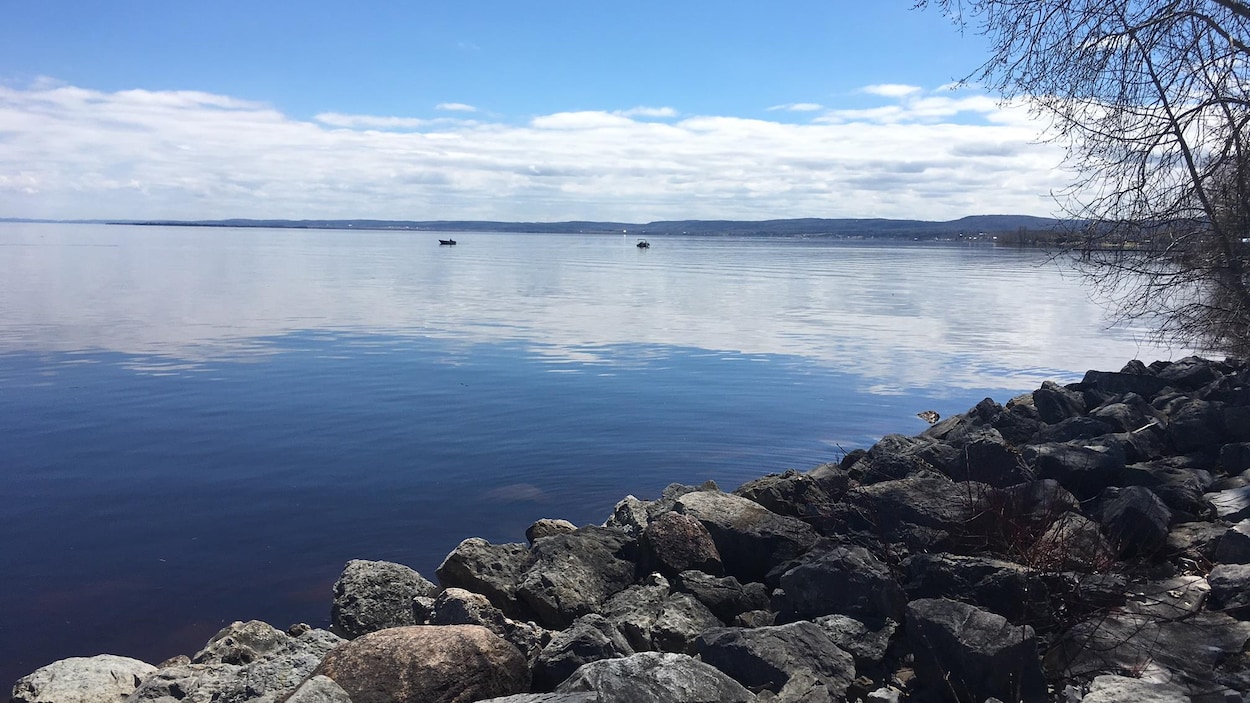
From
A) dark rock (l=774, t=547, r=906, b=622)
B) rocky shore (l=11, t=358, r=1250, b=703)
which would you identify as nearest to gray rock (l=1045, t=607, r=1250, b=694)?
rocky shore (l=11, t=358, r=1250, b=703)

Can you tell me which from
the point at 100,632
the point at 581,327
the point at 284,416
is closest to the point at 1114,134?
the point at 100,632

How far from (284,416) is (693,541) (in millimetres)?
11318

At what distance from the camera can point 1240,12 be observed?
28.5 feet

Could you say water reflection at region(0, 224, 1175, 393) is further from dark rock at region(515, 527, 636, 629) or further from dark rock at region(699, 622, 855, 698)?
dark rock at region(699, 622, 855, 698)

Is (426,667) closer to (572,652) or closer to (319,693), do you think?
(319,693)

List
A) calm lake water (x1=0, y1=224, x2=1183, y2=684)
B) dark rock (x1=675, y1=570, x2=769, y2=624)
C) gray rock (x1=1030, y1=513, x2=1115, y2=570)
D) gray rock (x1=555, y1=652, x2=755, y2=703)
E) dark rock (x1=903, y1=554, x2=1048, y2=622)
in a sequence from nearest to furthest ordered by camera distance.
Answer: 1. gray rock (x1=555, y1=652, x2=755, y2=703)
2. dark rock (x1=903, y1=554, x2=1048, y2=622)
3. gray rock (x1=1030, y1=513, x2=1115, y2=570)
4. dark rock (x1=675, y1=570, x2=769, y2=624)
5. calm lake water (x1=0, y1=224, x2=1183, y2=684)

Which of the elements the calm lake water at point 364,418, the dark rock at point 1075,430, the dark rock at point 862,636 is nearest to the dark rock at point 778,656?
the dark rock at point 862,636

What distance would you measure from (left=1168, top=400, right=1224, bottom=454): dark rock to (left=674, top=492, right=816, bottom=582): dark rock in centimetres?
519

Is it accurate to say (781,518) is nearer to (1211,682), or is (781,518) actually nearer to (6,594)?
(1211,682)

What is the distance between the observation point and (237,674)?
649 centimetres

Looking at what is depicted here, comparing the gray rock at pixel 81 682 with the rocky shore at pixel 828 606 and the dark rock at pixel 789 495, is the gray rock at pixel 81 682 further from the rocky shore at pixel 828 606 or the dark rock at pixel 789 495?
the dark rock at pixel 789 495

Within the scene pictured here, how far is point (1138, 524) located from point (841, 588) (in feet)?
8.99

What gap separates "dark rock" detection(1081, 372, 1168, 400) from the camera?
1542 centimetres

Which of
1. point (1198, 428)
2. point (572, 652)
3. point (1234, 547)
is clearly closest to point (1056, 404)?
point (1198, 428)
